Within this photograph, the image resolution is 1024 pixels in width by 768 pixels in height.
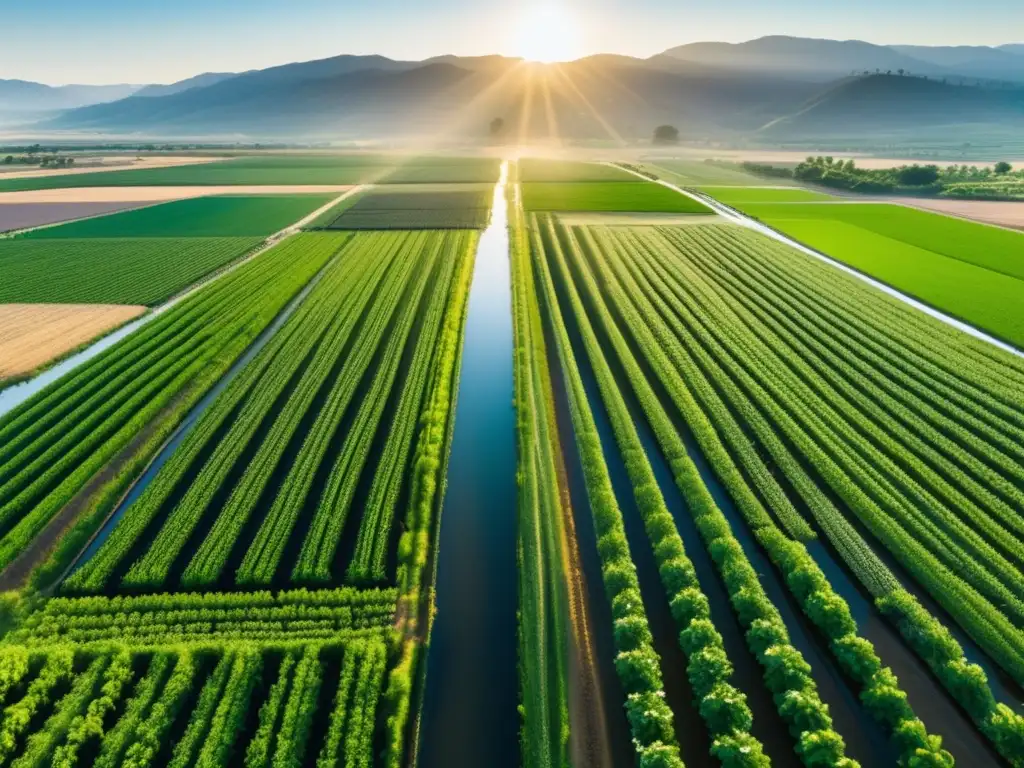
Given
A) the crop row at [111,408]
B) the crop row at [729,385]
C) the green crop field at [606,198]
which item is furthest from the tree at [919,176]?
the crop row at [111,408]

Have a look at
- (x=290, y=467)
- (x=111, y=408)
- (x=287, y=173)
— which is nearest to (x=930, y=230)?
(x=290, y=467)

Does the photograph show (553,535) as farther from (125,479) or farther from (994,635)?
(125,479)

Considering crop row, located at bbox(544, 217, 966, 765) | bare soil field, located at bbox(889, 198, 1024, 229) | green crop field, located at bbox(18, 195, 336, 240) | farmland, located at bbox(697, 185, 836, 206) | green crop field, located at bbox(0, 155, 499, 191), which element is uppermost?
green crop field, located at bbox(0, 155, 499, 191)

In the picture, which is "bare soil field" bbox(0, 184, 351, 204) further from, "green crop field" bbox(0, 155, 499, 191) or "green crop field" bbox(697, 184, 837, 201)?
"green crop field" bbox(697, 184, 837, 201)

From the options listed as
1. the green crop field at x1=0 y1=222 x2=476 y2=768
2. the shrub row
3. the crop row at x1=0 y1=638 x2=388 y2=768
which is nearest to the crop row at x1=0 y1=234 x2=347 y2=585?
the green crop field at x1=0 y1=222 x2=476 y2=768

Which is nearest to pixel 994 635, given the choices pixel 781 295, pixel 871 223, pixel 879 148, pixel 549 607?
pixel 549 607

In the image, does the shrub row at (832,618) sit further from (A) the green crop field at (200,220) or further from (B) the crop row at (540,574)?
(A) the green crop field at (200,220)
